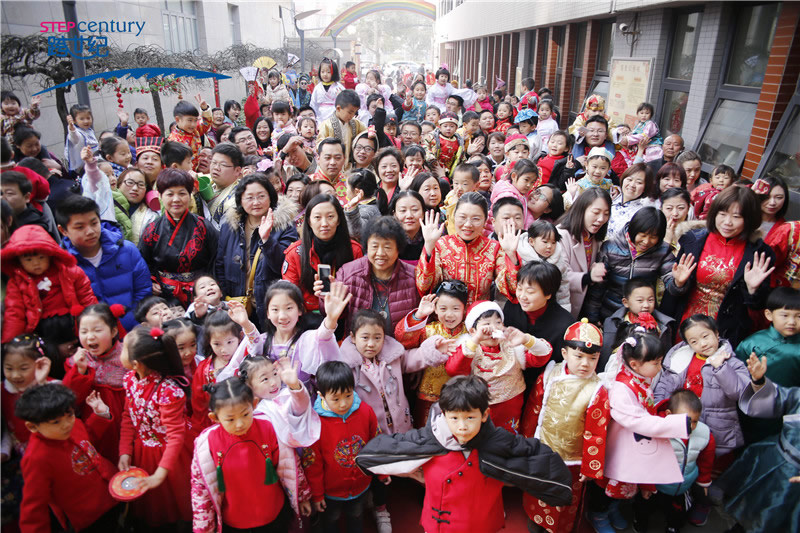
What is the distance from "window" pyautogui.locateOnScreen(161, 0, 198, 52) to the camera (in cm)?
1216

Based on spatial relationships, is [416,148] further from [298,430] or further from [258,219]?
[298,430]

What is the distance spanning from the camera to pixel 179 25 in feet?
43.2

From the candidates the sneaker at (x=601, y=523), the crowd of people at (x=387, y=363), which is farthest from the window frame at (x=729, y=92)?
the sneaker at (x=601, y=523)

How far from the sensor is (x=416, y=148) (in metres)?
4.48

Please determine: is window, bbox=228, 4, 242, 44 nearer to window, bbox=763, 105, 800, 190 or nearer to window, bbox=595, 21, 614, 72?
window, bbox=595, 21, 614, 72

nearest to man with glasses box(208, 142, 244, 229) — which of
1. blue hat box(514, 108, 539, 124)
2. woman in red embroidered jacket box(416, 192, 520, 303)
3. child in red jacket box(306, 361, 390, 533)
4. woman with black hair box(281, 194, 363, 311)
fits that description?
woman with black hair box(281, 194, 363, 311)

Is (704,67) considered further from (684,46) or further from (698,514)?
(698,514)

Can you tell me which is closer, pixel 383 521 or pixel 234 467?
pixel 234 467

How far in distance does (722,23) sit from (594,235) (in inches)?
166

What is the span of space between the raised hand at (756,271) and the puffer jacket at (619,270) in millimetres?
407

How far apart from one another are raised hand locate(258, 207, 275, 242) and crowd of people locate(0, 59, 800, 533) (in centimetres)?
2

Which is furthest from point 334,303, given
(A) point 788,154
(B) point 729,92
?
(B) point 729,92

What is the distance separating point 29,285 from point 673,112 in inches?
301

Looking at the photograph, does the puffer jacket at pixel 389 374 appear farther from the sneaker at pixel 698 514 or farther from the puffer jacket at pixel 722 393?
the sneaker at pixel 698 514
